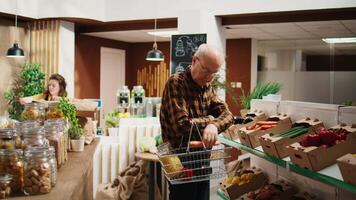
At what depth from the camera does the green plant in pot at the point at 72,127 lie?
2.63m

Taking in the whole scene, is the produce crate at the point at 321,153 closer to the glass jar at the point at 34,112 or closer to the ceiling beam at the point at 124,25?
the glass jar at the point at 34,112

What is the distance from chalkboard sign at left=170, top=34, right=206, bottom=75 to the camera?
6469 mm

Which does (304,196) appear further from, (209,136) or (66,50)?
(66,50)

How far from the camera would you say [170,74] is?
286 inches

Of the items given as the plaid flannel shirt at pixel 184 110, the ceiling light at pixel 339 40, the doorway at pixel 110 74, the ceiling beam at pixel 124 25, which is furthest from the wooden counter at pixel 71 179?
the doorway at pixel 110 74

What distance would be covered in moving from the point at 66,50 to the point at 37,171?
21.4 feet

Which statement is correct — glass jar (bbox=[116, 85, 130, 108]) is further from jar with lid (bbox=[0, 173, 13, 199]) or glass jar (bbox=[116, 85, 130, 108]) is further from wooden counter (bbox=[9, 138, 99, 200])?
jar with lid (bbox=[0, 173, 13, 199])

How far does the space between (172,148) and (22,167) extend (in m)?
0.92

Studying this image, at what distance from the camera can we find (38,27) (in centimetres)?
767

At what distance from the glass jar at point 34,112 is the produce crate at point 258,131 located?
1.17 metres

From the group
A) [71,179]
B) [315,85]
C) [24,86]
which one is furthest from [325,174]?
[315,85]

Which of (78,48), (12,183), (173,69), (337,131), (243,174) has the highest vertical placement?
(78,48)

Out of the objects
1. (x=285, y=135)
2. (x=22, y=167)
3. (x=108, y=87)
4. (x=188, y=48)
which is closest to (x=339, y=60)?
(x=188, y=48)

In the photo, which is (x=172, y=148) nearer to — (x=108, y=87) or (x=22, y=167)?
(x=22, y=167)
